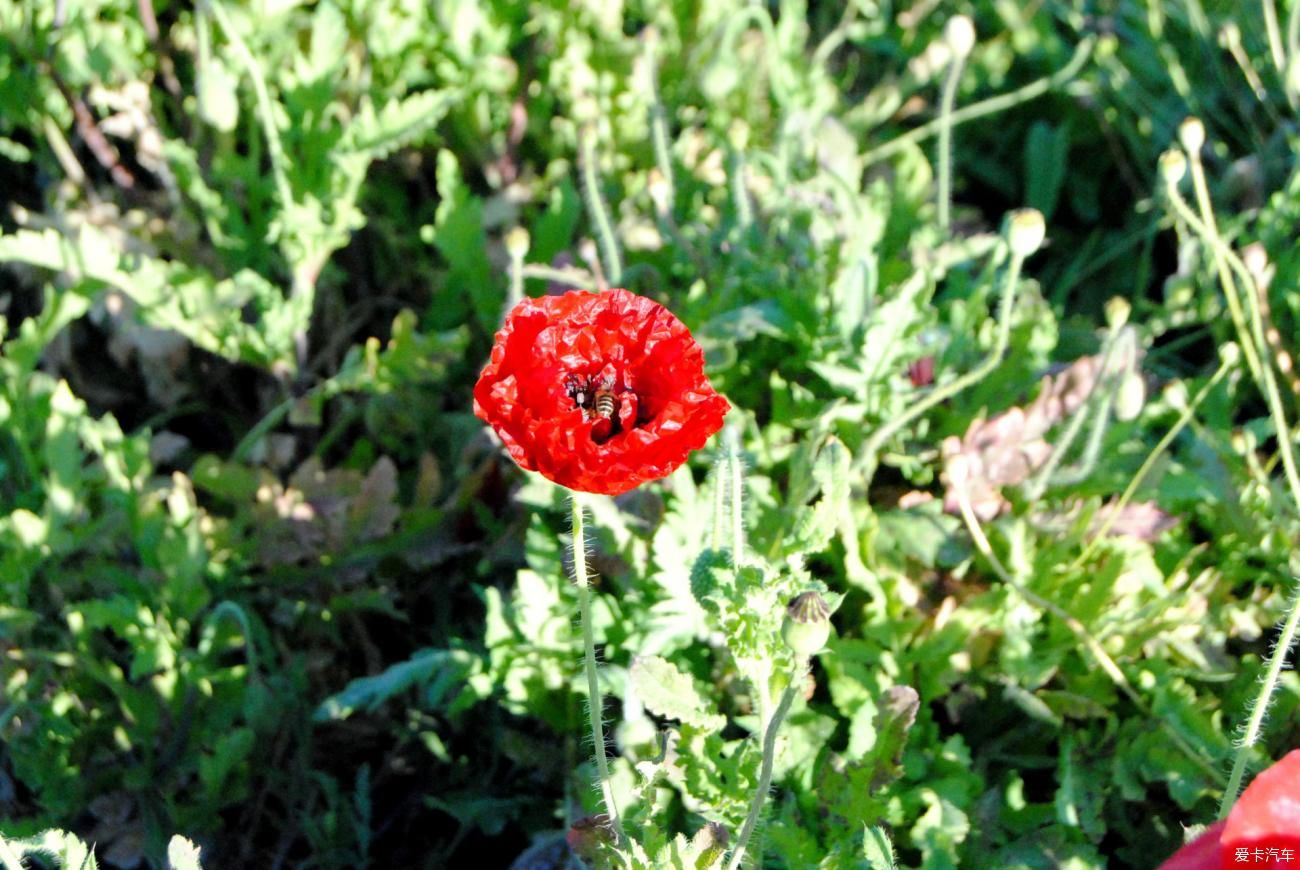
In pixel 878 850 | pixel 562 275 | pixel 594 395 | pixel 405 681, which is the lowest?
pixel 405 681

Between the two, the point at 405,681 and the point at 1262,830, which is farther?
the point at 405,681

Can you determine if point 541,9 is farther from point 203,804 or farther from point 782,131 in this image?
point 203,804

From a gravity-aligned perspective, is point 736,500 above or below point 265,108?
below

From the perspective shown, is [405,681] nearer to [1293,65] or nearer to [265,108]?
[265,108]

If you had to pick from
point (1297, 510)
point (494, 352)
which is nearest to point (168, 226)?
point (494, 352)

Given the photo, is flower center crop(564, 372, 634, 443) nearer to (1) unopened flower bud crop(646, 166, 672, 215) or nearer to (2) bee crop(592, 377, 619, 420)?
(2) bee crop(592, 377, 619, 420)

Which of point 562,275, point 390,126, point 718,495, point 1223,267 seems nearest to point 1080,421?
point 1223,267

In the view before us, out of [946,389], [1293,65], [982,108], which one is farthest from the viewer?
[982,108]
